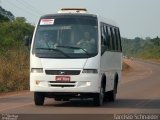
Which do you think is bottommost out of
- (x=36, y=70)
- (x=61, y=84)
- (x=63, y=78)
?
(x=61, y=84)

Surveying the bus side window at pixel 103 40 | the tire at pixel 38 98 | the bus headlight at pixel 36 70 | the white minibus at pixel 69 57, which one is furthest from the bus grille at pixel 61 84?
the bus side window at pixel 103 40

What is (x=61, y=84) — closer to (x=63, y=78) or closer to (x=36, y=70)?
(x=63, y=78)

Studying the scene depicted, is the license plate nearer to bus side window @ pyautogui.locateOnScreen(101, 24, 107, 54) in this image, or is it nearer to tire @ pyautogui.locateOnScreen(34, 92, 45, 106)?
tire @ pyautogui.locateOnScreen(34, 92, 45, 106)

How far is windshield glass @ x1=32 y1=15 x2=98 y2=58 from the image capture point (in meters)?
18.0

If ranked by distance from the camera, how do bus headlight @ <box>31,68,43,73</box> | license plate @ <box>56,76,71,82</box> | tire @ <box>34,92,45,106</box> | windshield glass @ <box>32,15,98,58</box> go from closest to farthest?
license plate @ <box>56,76,71,82</box>, bus headlight @ <box>31,68,43,73</box>, windshield glass @ <box>32,15,98,58</box>, tire @ <box>34,92,45,106</box>

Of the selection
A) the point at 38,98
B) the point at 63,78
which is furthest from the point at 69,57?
the point at 38,98

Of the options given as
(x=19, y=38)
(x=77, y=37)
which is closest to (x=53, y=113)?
(x=77, y=37)

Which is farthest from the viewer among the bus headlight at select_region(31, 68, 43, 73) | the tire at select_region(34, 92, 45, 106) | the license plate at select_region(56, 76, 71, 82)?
the tire at select_region(34, 92, 45, 106)

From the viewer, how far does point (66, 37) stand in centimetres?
1833

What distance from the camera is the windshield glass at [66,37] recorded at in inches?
709

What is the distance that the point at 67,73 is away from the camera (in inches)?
699

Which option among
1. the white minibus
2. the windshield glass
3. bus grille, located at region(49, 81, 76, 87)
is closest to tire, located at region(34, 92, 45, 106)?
the white minibus

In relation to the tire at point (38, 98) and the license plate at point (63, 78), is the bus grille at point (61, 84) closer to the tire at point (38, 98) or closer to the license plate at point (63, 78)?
the license plate at point (63, 78)

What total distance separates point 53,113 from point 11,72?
14.1m
